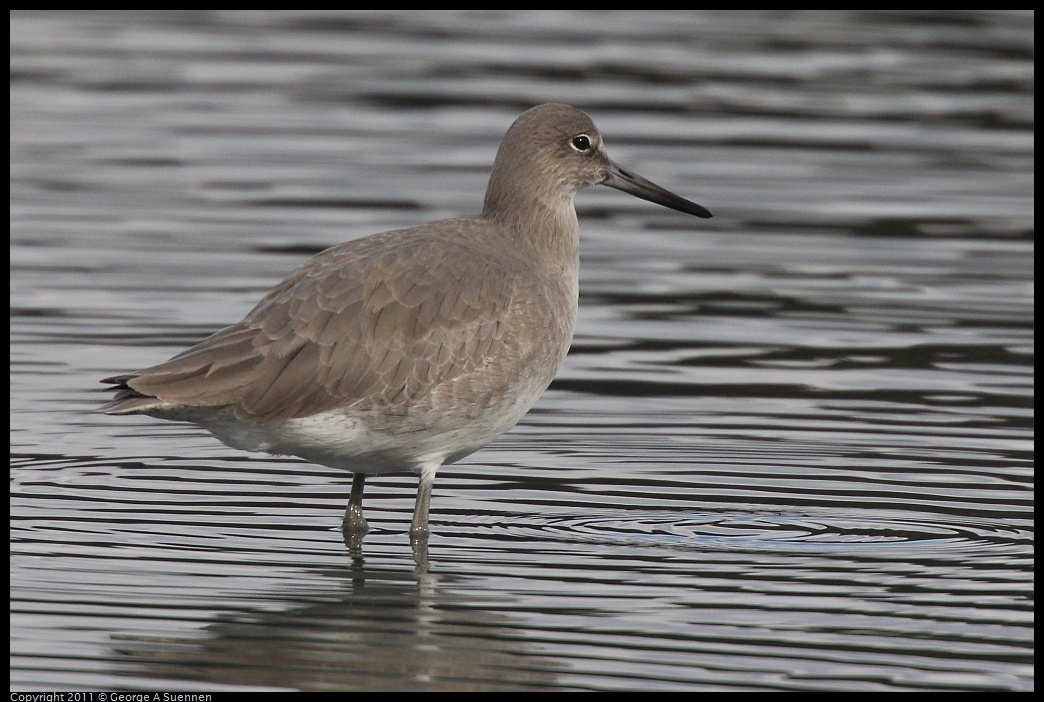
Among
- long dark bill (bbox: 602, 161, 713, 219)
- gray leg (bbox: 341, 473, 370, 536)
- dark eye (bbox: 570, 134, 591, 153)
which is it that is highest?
dark eye (bbox: 570, 134, 591, 153)

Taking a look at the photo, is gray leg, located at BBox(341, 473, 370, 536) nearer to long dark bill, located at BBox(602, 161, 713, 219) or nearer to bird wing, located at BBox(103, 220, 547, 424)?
bird wing, located at BBox(103, 220, 547, 424)

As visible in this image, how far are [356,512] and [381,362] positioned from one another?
792 mm

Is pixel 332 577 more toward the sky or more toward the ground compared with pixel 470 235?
more toward the ground

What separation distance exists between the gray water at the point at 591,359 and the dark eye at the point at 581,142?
5.22 ft

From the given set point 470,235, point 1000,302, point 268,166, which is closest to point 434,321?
point 470,235

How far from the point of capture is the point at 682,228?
16.4 meters

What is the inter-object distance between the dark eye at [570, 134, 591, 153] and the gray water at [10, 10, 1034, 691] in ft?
5.22

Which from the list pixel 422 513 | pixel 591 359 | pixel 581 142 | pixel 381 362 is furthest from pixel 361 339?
pixel 591 359

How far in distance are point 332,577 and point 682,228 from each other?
27.9 feet

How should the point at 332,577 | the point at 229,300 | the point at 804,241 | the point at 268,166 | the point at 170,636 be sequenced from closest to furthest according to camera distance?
the point at 170,636
the point at 332,577
the point at 229,300
the point at 804,241
the point at 268,166

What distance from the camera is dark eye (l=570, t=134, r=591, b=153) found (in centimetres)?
1014

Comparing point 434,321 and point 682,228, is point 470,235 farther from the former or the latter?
point 682,228

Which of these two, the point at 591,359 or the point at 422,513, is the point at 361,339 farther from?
the point at 591,359

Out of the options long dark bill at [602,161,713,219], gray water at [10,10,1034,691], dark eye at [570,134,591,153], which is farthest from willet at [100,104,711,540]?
long dark bill at [602,161,713,219]
